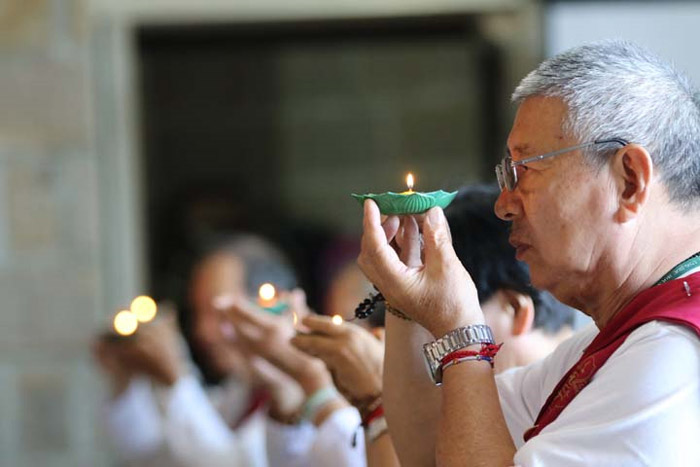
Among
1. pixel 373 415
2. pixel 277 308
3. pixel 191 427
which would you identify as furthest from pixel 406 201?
pixel 191 427

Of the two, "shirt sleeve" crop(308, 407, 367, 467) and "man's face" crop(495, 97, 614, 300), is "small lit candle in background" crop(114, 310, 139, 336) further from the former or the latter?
"man's face" crop(495, 97, 614, 300)

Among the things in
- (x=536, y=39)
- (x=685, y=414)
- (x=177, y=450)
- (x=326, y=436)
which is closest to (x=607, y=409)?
(x=685, y=414)

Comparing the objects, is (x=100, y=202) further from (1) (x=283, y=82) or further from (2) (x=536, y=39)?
(2) (x=536, y=39)

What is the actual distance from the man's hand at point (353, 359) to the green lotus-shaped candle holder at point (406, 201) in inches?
19.9

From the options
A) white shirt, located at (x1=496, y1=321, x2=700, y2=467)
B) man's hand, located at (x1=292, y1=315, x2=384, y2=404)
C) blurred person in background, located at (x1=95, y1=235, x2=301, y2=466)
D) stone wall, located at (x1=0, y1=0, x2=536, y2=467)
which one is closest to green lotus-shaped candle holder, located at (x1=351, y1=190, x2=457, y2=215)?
white shirt, located at (x1=496, y1=321, x2=700, y2=467)

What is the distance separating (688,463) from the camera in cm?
154

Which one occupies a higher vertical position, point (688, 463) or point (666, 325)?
point (666, 325)

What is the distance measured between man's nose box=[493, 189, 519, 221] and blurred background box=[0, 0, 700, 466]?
10.8ft

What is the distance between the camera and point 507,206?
5.97 ft

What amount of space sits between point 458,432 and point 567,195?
0.33 meters

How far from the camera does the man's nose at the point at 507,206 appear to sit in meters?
1.81

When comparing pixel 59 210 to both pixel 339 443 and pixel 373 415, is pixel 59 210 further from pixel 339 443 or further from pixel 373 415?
pixel 373 415

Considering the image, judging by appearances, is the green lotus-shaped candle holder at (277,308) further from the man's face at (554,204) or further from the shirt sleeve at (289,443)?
the man's face at (554,204)

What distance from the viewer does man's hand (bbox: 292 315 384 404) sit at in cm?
233
